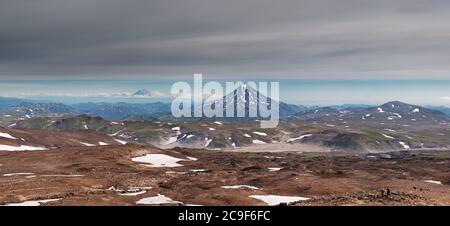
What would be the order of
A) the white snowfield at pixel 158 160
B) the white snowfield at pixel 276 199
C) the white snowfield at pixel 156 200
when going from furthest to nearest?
the white snowfield at pixel 158 160 < the white snowfield at pixel 276 199 < the white snowfield at pixel 156 200

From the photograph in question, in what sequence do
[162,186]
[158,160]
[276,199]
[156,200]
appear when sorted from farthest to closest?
[158,160], [162,186], [276,199], [156,200]

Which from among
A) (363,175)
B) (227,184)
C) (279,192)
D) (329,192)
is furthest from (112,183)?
(363,175)

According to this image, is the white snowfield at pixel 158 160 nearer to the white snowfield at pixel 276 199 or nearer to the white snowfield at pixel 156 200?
the white snowfield at pixel 156 200

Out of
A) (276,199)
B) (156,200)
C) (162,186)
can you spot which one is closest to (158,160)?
(162,186)

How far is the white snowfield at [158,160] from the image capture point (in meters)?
148

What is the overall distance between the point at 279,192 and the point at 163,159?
8253 cm

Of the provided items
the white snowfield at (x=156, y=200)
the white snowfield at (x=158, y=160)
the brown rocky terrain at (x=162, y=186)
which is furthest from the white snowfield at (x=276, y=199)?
the white snowfield at (x=158, y=160)

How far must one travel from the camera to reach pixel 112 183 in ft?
300

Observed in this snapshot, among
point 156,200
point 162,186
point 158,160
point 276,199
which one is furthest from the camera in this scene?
point 158,160

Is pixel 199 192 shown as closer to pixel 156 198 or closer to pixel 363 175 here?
pixel 156 198

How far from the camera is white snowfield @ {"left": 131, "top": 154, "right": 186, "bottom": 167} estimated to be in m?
148

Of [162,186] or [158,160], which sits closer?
[162,186]

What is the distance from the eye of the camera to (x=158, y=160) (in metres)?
156

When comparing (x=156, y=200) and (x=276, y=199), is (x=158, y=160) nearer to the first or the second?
(x=276, y=199)
